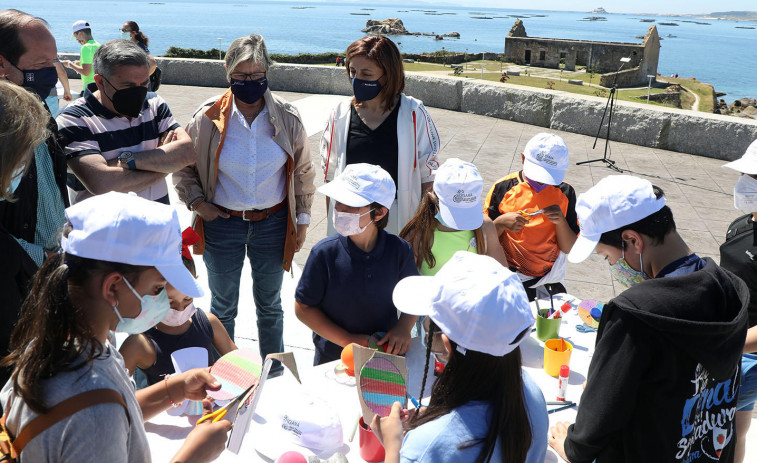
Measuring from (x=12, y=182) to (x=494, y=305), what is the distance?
6.18 ft

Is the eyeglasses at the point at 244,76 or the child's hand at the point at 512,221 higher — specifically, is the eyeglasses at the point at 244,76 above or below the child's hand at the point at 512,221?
above

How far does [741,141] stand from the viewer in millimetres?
9758

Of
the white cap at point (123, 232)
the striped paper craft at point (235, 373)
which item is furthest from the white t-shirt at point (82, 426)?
the striped paper craft at point (235, 373)

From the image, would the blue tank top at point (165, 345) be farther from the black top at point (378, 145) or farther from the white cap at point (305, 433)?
the black top at point (378, 145)

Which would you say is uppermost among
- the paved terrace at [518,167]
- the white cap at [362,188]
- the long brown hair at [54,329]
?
the long brown hair at [54,329]

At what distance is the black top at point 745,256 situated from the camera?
283cm

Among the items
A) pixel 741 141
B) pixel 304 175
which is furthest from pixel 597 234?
pixel 741 141

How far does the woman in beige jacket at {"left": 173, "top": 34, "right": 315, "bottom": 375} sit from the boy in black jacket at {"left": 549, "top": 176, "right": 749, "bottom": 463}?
7.24 feet

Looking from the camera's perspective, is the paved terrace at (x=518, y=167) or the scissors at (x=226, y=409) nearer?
the scissors at (x=226, y=409)

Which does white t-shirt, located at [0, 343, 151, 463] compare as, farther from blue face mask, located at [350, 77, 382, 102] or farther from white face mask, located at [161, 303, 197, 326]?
blue face mask, located at [350, 77, 382, 102]

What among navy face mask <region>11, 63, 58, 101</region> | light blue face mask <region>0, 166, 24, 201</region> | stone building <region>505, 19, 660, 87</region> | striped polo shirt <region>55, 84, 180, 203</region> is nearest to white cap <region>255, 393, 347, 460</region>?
light blue face mask <region>0, 166, 24, 201</region>

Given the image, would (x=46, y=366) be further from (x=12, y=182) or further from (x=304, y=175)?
(x=304, y=175)

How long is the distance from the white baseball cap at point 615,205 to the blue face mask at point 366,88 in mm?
1969

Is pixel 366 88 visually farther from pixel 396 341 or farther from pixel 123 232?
pixel 123 232
